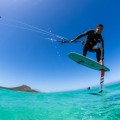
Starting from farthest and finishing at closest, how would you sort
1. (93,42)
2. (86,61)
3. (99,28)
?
(86,61), (93,42), (99,28)

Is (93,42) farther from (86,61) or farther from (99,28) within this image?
(86,61)

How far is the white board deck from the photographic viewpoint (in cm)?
1130

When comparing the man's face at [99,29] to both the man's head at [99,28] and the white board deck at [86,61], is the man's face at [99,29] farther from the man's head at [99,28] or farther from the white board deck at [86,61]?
the white board deck at [86,61]

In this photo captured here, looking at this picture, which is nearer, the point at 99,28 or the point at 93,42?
the point at 99,28

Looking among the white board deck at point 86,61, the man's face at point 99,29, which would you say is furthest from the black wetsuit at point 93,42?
the white board deck at point 86,61

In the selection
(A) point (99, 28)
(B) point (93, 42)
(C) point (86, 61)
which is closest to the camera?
(A) point (99, 28)

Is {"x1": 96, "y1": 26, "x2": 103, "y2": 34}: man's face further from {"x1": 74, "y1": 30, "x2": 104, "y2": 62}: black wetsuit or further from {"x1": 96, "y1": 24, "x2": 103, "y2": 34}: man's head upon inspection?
{"x1": 74, "y1": 30, "x2": 104, "y2": 62}: black wetsuit

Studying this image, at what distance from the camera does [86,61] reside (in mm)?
11781

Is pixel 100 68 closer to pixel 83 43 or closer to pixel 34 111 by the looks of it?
pixel 83 43

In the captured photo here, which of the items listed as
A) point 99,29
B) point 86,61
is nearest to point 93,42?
point 99,29

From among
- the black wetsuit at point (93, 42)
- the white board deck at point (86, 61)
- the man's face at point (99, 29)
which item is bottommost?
the white board deck at point (86, 61)

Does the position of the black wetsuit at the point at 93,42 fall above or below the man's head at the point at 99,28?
below

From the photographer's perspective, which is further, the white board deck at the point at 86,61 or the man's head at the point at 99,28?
the man's head at the point at 99,28

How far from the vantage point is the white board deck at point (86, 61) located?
11305mm
